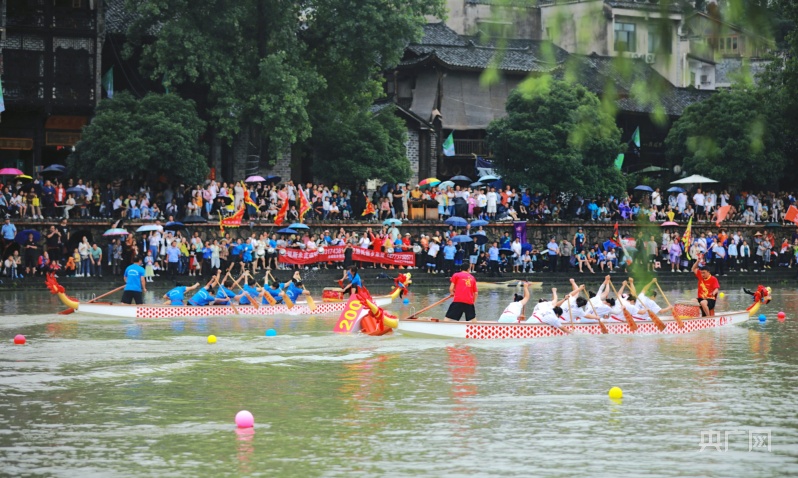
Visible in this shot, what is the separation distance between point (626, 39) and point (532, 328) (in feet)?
56.9

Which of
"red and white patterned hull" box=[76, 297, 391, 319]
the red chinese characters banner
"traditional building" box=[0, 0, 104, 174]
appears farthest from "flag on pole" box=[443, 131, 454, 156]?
"red and white patterned hull" box=[76, 297, 391, 319]

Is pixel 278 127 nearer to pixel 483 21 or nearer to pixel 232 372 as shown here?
pixel 232 372

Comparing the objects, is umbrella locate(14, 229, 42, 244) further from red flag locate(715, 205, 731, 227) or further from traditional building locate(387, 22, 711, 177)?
red flag locate(715, 205, 731, 227)

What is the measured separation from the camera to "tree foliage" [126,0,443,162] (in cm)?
4400

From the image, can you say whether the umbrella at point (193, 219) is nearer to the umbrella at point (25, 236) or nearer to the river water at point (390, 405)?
the umbrella at point (25, 236)

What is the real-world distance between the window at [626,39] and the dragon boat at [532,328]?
16312mm

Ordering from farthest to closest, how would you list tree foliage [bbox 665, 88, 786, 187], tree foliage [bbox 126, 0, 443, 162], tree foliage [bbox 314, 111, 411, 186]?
tree foliage [bbox 665, 88, 786, 187]
tree foliage [bbox 314, 111, 411, 186]
tree foliage [bbox 126, 0, 443, 162]

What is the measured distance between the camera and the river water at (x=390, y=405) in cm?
1207

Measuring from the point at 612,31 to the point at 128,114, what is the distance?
38051 millimetres

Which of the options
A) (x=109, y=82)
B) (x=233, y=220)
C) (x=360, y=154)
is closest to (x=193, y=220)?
(x=233, y=220)

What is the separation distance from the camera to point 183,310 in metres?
27.5

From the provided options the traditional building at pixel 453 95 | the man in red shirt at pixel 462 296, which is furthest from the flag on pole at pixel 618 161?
the man in red shirt at pixel 462 296

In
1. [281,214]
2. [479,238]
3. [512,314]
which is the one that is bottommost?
[512,314]

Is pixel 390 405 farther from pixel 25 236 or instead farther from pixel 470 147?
pixel 470 147
